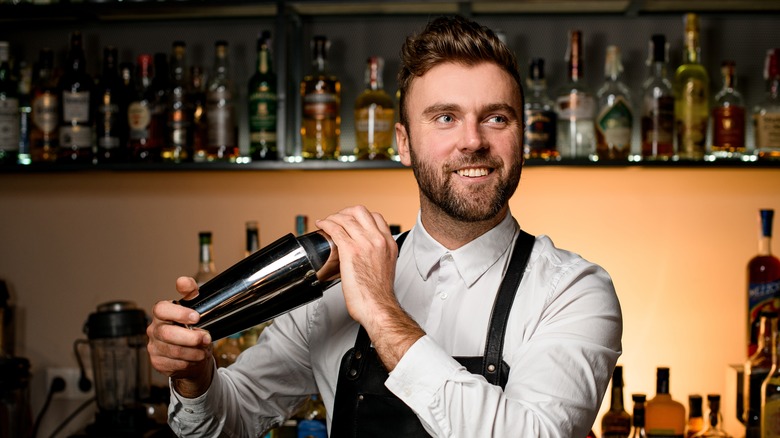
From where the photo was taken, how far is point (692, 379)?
2.12 metres

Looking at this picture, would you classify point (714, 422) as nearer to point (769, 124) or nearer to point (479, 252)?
point (769, 124)

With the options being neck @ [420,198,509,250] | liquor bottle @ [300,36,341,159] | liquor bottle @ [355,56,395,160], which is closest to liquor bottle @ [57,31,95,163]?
liquor bottle @ [300,36,341,159]

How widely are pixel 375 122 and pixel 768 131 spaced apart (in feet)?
2.80

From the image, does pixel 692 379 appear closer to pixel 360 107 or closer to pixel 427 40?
pixel 360 107

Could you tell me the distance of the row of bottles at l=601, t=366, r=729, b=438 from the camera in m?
1.90

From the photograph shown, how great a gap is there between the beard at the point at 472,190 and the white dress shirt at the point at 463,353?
64 millimetres

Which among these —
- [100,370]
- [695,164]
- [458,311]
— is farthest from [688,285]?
[100,370]

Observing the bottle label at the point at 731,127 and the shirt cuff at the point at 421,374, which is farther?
the bottle label at the point at 731,127

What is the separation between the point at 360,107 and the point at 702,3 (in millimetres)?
795

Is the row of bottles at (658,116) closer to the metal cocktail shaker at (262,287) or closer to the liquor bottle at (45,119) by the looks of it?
the metal cocktail shaker at (262,287)

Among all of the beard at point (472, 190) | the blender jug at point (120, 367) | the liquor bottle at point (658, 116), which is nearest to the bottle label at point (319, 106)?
the blender jug at point (120, 367)

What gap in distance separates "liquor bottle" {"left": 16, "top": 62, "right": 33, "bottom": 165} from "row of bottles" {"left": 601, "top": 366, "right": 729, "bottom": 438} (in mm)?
1441

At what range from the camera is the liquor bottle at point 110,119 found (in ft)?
6.81

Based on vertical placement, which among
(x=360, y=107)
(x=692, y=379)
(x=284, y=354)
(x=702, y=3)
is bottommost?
(x=692, y=379)
